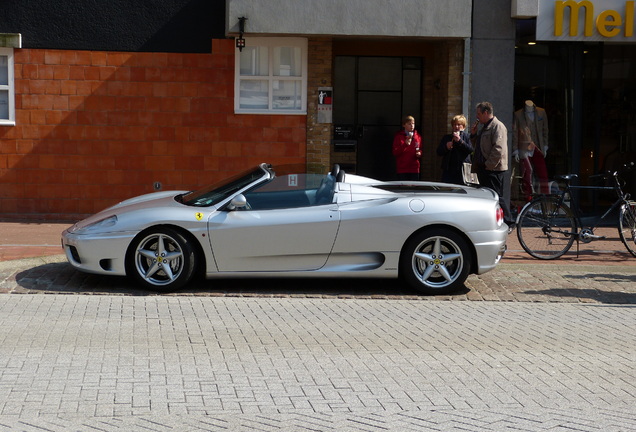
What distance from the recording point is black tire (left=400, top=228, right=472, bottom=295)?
31.5 feet

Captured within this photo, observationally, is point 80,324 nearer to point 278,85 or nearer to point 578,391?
point 578,391

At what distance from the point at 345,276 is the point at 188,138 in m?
6.64

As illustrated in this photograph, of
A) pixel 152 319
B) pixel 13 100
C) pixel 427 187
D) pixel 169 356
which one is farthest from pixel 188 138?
pixel 169 356

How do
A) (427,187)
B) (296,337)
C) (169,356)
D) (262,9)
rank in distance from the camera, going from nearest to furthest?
(169,356) < (296,337) < (427,187) < (262,9)

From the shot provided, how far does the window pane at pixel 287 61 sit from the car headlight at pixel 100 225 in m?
6.64

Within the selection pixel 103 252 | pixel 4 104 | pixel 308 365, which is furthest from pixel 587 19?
pixel 308 365

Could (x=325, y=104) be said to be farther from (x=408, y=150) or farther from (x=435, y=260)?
(x=435, y=260)

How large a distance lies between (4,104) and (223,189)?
6989mm

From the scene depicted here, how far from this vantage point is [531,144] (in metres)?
16.1

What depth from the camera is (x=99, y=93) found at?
1534cm

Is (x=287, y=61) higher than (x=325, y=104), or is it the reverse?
(x=287, y=61)

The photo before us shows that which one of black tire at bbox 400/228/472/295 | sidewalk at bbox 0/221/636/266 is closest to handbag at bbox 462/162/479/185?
sidewalk at bbox 0/221/636/266

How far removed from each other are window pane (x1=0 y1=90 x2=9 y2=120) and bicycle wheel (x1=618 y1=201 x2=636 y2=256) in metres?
9.73

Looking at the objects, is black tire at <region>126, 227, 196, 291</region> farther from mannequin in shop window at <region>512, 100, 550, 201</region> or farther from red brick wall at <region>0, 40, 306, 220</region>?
mannequin in shop window at <region>512, 100, 550, 201</region>
